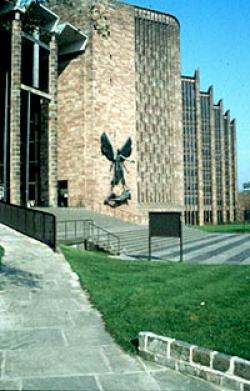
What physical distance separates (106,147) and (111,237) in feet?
51.4

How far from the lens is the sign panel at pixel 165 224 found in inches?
533

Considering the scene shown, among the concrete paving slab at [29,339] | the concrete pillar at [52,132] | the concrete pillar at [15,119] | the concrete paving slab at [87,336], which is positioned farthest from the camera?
the concrete pillar at [52,132]

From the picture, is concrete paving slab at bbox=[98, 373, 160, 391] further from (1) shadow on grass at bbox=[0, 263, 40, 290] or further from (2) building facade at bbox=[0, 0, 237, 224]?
(2) building facade at bbox=[0, 0, 237, 224]

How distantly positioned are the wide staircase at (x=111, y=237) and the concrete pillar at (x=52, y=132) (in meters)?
2.94

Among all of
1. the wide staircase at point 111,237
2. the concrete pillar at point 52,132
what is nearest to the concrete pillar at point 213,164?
the wide staircase at point 111,237

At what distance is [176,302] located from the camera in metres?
6.63

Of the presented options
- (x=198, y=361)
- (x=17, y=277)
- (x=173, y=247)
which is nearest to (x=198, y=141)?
(x=173, y=247)

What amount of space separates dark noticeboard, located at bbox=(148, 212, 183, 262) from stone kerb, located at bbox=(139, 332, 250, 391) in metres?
8.95

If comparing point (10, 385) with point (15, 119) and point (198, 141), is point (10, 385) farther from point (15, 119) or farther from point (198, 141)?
point (198, 141)

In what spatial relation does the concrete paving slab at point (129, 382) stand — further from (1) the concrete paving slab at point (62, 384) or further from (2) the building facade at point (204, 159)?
(2) the building facade at point (204, 159)

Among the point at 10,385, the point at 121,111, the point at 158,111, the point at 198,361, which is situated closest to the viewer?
the point at 10,385

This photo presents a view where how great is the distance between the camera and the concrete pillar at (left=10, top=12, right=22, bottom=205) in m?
28.3

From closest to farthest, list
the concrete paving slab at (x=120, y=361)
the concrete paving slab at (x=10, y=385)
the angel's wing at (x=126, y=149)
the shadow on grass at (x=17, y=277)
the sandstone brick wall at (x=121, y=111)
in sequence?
the concrete paving slab at (x=10, y=385), the concrete paving slab at (x=120, y=361), the shadow on grass at (x=17, y=277), the sandstone brick wall at (x=121, y=111), the angel's wing at (x=126, y=149)

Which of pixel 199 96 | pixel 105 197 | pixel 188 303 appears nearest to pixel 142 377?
pixel 188 303
